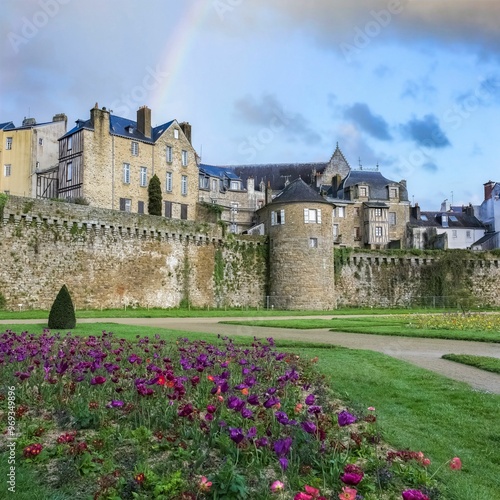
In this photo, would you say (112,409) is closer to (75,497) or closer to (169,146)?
(75,497)

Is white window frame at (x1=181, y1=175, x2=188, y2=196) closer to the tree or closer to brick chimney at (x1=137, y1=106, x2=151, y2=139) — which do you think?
the tree

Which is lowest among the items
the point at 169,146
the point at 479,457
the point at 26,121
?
the point at 479,457

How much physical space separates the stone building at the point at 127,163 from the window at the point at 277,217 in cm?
1132

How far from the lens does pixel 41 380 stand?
7750mm

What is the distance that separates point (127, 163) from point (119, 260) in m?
14.1

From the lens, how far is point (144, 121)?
162 feet

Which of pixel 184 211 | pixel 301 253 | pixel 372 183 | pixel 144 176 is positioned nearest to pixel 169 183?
pixel 144 176

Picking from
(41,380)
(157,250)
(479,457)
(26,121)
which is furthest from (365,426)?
(26,121)

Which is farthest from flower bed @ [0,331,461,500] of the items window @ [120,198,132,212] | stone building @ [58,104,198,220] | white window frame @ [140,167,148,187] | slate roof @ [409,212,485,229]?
slate roof @ [409,212,485,229]

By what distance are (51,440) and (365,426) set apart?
3584 millimetres

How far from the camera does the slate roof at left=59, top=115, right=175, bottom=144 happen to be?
45772 millimetres

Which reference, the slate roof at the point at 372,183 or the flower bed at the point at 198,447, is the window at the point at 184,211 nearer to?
the slate roof at the point at 372,183

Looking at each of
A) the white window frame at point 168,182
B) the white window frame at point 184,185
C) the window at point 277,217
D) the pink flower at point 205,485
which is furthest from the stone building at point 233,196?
the pink flower at point 205,485

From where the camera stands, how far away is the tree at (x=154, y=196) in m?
46.3
